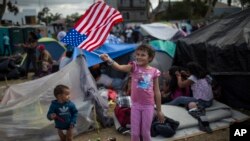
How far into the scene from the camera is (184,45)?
8734 mm

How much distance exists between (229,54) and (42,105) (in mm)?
3539

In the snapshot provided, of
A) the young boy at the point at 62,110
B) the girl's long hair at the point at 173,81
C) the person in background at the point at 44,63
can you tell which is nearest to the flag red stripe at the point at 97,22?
the young boy at the point at 62,110

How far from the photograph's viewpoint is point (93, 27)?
5602mm

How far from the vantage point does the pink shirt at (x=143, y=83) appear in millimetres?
4250

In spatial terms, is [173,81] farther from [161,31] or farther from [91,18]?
→ [161,31]

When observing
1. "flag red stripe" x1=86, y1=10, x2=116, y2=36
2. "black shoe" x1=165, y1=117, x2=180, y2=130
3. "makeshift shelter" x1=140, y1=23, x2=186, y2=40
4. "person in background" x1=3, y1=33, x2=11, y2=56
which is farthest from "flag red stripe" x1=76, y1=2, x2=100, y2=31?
"person in background" x1=3, y1=33, x2=11, y2=56

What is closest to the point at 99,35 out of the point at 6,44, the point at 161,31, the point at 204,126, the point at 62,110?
the point at 62,110

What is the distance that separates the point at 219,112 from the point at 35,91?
3.06 meters

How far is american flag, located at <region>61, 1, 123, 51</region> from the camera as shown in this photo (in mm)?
5430

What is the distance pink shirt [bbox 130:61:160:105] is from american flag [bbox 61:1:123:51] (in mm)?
1300

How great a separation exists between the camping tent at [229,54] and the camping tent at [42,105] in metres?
2.44

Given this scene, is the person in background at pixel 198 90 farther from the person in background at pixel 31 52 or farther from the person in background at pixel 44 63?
the person in background at pixel 31 52

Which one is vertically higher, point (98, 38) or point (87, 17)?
point (87, 17)

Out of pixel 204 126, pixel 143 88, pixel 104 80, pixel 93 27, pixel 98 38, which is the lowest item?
pixel 204 126
